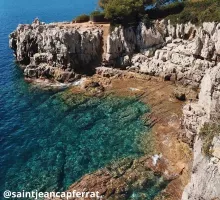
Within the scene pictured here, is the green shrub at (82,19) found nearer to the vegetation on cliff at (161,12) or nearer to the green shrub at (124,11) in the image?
the vegetation on cliff at (161,12)

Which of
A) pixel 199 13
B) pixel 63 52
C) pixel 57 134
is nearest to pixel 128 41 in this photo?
pixel 63 52

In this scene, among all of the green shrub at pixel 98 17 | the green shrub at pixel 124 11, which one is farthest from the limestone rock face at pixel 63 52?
the green shrub at pixel 98 17

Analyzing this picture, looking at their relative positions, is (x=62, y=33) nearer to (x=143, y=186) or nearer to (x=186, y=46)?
(x=186, y=46)

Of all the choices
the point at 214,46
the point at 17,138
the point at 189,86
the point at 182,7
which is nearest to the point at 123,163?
the point at 17,138

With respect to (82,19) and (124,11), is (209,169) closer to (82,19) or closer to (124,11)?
(124,11)

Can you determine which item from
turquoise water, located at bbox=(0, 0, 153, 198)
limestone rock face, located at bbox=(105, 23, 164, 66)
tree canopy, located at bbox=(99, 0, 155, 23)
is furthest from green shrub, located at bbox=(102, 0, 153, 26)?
turquoise water, located at bbox=(0, 0, 153, 198)

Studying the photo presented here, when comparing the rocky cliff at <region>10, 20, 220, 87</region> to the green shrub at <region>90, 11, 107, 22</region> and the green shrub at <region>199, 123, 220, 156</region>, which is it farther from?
the green shrub at <region>199, 123, 220, 156</region>
